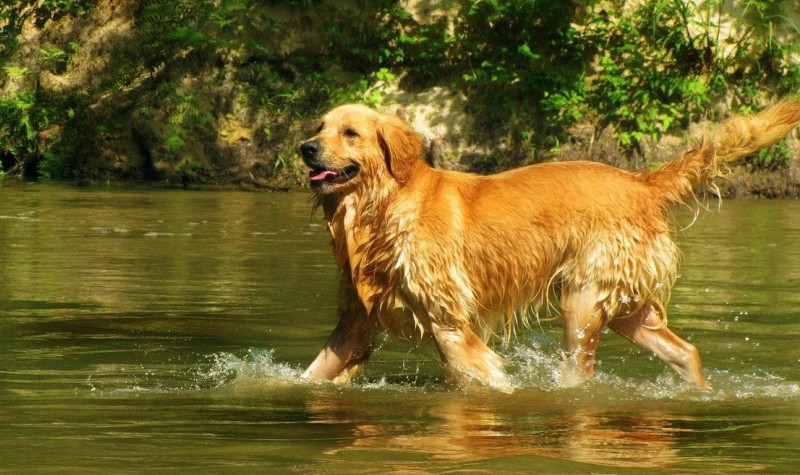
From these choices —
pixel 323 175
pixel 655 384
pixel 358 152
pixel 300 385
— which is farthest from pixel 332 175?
pixel 655 384

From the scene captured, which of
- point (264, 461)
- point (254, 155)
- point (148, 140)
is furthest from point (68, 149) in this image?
point (264, 461)

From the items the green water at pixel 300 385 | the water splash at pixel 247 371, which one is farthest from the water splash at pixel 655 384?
the water splash at pixel 247 371

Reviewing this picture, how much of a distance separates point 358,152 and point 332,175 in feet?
0.58

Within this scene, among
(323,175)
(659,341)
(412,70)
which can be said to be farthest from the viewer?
(412,70)

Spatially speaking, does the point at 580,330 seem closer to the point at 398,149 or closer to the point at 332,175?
the point at 398,149

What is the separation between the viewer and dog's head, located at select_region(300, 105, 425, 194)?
21.9 feet

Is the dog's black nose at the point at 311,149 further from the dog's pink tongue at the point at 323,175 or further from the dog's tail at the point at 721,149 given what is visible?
the dog's tail at the point at 721,149

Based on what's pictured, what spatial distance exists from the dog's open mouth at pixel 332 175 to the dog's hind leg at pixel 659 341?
1.68 m

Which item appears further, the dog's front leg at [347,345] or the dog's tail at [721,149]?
the dog's tail at [721,149]

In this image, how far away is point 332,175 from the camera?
6.74 m

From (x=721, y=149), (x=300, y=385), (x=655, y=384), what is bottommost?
(x=300, y=385)

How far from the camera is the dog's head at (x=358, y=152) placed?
6.69m

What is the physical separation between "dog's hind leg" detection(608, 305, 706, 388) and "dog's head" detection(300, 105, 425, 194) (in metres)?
1.49

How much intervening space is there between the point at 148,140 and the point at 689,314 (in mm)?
13008
